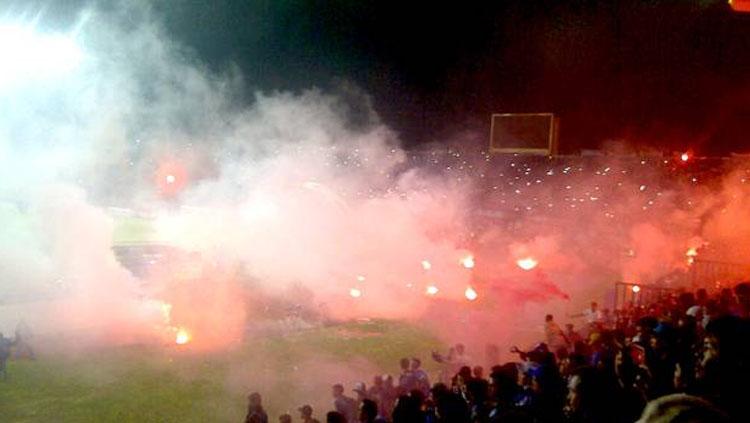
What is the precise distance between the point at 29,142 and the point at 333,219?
28.1 ft

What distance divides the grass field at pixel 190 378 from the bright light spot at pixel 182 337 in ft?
1.69

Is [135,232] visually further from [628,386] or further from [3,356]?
[628,386]

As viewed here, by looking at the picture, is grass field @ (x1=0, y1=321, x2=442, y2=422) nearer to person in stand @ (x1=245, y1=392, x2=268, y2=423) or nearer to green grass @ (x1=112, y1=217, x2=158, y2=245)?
person in stand @ (x1=245, y1=392, x2=268, y2=423)

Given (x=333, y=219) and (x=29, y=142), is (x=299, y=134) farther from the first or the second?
(x=29, y=142)

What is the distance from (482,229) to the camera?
24.8 m

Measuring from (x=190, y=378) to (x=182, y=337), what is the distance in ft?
9.80

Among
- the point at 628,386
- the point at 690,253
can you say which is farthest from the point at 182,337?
the point at 690,253

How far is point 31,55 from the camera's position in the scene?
46.2 ft

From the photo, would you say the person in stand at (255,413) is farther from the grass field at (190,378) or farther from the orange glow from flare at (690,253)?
the orange glow from flare at (690,253)

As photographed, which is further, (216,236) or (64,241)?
(216,236)

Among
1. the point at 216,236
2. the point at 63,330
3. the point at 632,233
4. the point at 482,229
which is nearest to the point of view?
the point at 63,330

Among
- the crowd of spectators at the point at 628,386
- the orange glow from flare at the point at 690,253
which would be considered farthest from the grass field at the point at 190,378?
the orange glow from flare at the point at 690,253

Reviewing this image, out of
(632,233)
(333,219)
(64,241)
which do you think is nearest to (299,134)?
(333,219)

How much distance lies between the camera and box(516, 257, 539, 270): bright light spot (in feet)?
74.7
